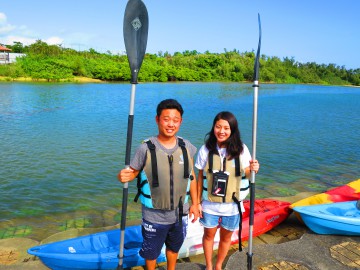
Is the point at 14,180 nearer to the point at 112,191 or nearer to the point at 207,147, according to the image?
the point at 112,191

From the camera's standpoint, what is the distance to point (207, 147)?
3.32 m

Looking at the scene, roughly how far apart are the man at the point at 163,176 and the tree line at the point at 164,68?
174ft

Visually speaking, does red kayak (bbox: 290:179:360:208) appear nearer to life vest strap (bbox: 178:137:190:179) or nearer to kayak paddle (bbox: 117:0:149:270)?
life vest strap (bbox: 178:137:190:179)

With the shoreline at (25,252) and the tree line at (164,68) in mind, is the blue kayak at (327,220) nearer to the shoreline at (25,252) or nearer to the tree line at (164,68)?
the shoreline at (25,252)

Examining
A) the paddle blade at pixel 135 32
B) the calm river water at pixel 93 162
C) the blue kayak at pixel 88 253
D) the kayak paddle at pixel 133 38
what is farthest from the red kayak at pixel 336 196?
the paddle blade at pixel 135 32

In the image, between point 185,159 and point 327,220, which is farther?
point 327,220

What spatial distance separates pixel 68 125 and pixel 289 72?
92989 mm

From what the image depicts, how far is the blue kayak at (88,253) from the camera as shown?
3.83m

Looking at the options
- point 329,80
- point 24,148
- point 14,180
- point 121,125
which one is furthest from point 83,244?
point 329,80

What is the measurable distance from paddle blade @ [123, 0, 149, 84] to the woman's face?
0.94 metres

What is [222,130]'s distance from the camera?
3193 millimetres

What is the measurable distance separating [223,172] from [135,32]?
1.68 metres

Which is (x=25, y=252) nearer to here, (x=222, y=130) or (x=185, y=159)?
(x=185, y=159)

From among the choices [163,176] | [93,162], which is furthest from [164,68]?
[163,176]
